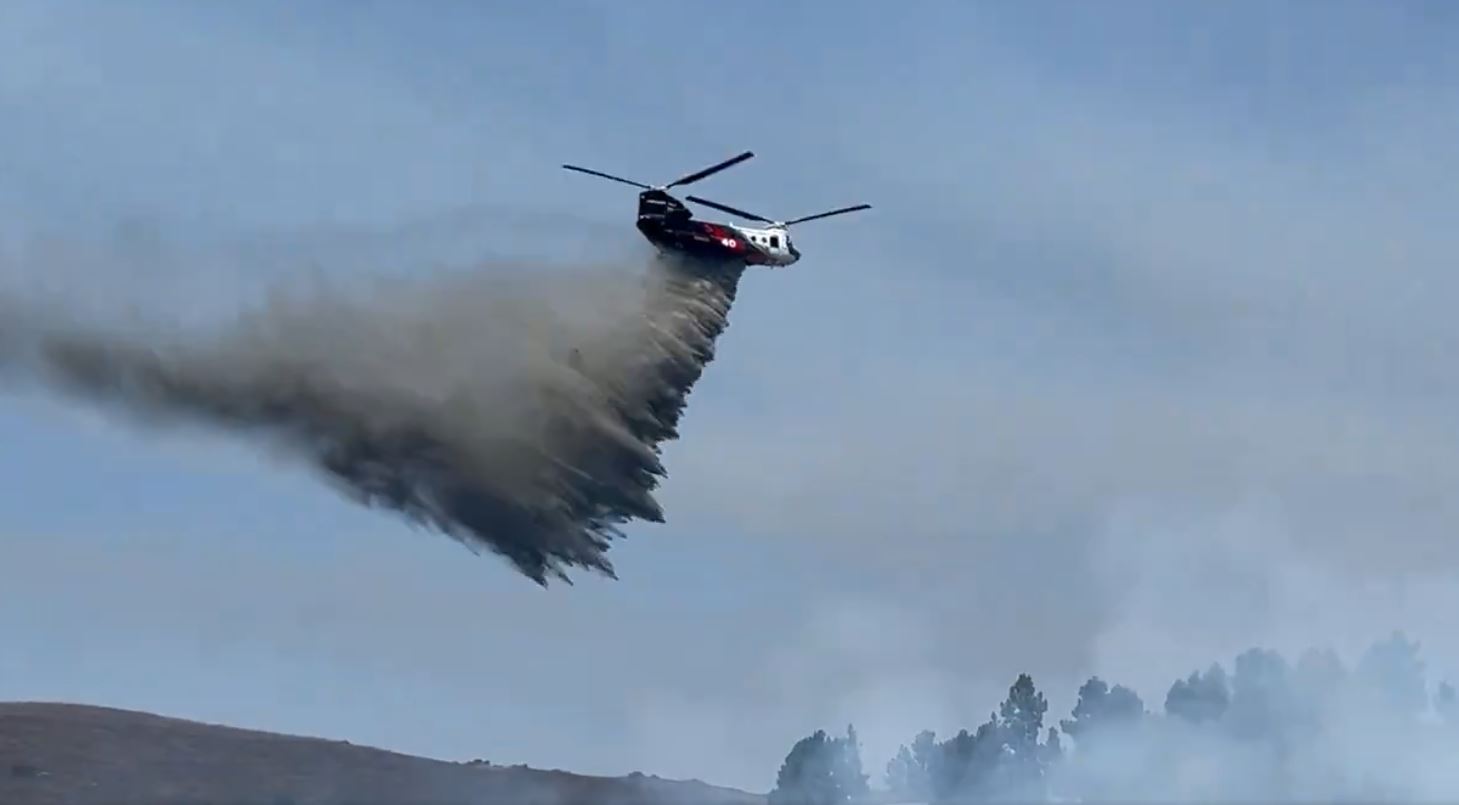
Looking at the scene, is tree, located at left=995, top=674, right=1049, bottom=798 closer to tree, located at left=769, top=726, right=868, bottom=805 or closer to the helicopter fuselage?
tree, located at left=769, top=726, right=868, bottom=805

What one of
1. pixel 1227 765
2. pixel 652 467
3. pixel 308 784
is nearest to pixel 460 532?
pixel 652 467

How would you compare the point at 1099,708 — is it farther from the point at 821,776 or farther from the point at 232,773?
the point at 232,773

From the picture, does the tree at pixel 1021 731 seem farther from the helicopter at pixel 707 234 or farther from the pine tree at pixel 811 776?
the helicopter at pixel 707 234

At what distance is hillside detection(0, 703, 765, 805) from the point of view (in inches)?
3615

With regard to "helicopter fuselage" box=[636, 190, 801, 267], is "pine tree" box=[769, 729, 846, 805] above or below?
below

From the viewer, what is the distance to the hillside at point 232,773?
3615 inches

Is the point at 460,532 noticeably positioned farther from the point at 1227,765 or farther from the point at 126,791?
the point at 126,791

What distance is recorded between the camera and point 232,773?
117 m

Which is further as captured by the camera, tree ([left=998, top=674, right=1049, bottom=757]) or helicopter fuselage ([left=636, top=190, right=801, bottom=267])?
tree ([left=998, top=674, right=1049, bottom=757])

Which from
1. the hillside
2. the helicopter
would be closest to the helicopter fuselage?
the helicopter

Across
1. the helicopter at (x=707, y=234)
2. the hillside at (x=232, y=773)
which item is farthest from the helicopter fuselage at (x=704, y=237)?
the hillside at (x=232, y=773)

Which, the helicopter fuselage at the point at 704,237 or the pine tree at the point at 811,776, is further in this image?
the pine tree at the point at 811,776

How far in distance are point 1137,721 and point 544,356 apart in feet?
126

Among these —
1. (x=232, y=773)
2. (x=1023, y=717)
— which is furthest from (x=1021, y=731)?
(x=232, y=773)
